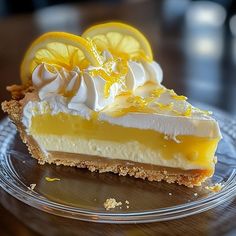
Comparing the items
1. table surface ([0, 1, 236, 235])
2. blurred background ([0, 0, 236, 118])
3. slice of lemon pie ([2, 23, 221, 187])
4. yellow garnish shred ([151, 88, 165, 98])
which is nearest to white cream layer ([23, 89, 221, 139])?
slice of lemon pie ([2, 23, 221, 187])

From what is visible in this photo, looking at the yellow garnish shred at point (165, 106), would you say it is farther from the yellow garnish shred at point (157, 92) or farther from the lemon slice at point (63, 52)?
the lemon slice at point (63, 52)

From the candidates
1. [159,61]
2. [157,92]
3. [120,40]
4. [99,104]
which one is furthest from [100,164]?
[159,61]

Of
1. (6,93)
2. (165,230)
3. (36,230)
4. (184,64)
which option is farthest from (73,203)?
(184,64)

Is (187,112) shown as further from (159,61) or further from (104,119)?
(159,61)

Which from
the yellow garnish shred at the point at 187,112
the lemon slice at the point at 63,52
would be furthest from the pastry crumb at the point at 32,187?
the yellow garnish shred at the point at 187,112

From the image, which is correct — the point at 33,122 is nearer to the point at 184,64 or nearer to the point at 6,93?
the point at 6,93
